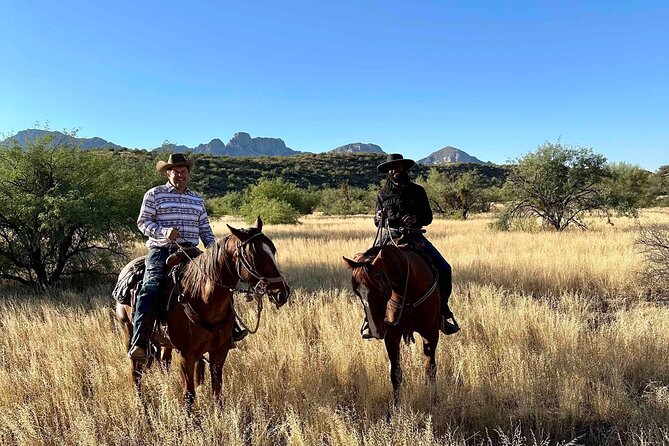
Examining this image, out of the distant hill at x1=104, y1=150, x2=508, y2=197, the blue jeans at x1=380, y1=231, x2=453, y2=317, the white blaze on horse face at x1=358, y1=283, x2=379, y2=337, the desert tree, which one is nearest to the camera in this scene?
the white blaze on horse face at x1=358, y1=283, x2=379, y2=337

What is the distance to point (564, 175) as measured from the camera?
21.6m

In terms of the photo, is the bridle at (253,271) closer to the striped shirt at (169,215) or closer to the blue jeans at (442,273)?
the striped shirt at (169,215)

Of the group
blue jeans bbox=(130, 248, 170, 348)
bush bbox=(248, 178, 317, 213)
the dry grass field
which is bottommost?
the dry grass field

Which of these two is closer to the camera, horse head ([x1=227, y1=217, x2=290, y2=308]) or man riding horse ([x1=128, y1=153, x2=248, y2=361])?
horse head ([x1=227, y1=217, x2=290, y2=308])

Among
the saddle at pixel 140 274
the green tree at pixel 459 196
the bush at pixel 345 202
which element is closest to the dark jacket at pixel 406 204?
the saddle at pixel 140 274

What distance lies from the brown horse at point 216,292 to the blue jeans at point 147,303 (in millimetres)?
237

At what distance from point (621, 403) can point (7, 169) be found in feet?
42.0

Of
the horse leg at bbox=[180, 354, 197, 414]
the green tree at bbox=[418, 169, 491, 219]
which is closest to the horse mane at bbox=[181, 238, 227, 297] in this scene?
the horse leg at bbox=[180, 354, 197, 414]

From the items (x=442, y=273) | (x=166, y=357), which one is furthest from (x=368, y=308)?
(x=166, y=357)

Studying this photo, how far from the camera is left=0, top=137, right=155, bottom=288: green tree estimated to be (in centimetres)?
946

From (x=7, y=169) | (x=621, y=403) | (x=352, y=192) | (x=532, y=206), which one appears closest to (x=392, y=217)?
(x=621, y=403)

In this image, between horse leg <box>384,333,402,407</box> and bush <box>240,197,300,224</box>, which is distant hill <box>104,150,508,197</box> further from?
horse leg <box>384,333,402,407</box>

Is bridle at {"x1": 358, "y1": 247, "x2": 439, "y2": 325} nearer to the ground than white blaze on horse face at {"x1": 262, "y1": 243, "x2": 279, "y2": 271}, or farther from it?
nearer to the ground

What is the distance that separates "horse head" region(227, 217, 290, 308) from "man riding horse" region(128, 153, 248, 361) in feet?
3.33
